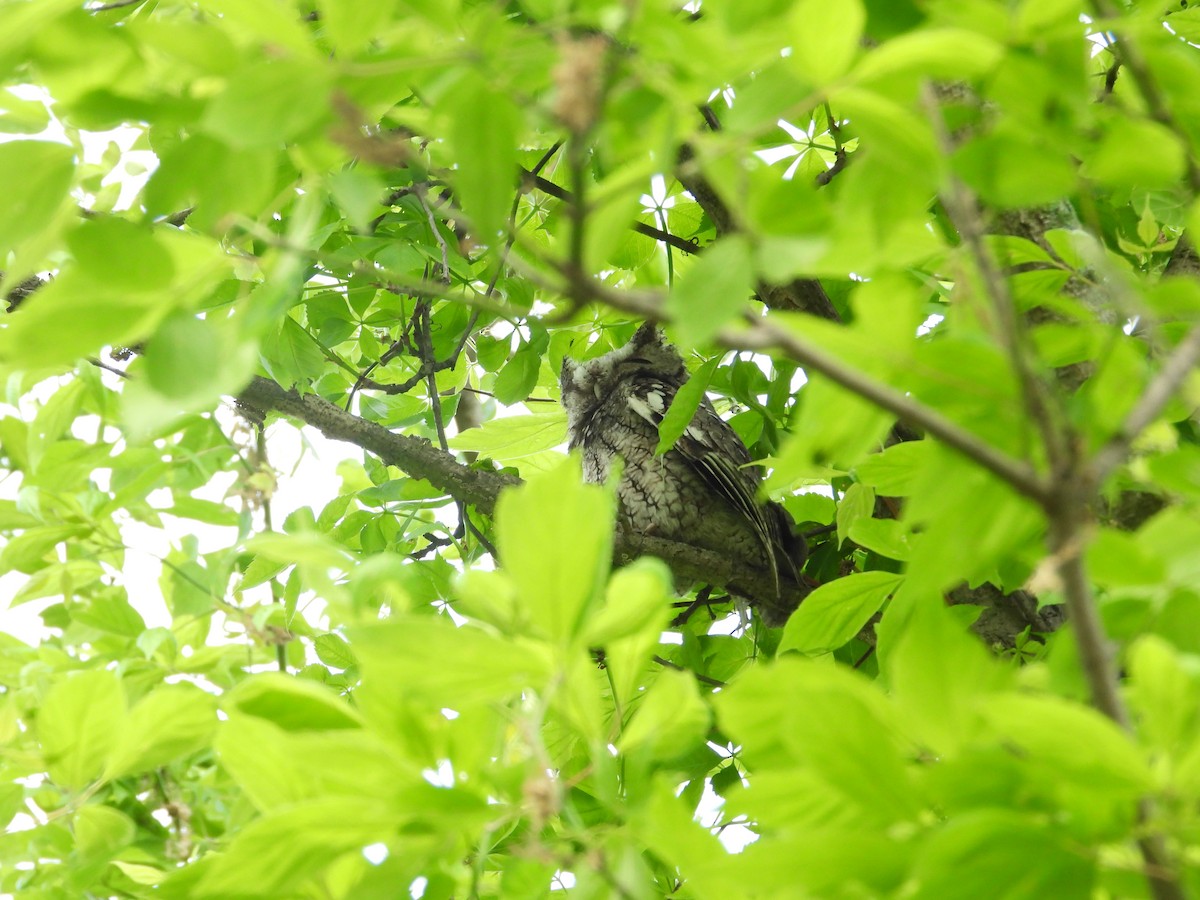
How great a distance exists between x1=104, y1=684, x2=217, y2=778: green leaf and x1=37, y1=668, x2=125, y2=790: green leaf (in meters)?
0.02

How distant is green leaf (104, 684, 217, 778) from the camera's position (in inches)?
30.3

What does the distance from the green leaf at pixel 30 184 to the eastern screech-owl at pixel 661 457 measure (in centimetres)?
189

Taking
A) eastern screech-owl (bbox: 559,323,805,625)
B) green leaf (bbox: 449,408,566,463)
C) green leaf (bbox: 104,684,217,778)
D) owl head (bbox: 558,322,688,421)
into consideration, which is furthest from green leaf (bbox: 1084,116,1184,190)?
owl head (bbox: 558,322,688,421)

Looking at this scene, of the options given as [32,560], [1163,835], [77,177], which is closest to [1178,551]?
[1163,835]

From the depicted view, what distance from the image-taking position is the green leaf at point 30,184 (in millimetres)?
553

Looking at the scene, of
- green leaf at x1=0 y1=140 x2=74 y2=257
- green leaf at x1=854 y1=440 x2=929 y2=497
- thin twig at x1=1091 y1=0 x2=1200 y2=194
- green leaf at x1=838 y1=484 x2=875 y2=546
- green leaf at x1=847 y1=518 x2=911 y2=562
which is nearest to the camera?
green leaf at x1=0 y1=140 x2=74 y2=257

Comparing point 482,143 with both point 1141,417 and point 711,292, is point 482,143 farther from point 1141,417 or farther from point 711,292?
point 1141,417

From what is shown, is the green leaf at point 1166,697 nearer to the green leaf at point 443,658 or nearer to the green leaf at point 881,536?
the green leaf at point 443,658

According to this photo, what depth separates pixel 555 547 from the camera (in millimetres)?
510

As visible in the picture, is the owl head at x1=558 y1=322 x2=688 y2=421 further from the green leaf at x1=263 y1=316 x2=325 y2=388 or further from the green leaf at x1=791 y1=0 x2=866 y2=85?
the green leaf at x1=791 y1=0 x2=866 y2=85

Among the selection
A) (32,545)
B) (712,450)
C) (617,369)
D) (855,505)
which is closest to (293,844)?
(32,545)

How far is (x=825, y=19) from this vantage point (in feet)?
1.61

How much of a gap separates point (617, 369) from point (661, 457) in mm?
A: 421

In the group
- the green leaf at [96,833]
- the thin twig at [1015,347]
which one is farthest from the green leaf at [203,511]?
the thin twig at [1015,347]
